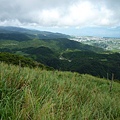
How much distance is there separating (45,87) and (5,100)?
135 cm

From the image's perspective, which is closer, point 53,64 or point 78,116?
point 78,116

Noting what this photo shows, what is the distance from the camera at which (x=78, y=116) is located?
13.6 ft

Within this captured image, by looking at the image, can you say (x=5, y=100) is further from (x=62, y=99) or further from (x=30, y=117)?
(x=62, y=99)

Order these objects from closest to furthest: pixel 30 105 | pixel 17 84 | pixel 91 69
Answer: pixel 30 105
pixel 17 84
pixel 91 69

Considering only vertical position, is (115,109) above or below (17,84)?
below

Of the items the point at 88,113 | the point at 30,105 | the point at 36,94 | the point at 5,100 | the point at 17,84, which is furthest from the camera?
the point at 17,84

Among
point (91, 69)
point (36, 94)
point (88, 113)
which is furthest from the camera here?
point (91, 69)

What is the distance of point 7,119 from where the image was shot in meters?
3.28

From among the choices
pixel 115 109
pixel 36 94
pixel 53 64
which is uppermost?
pixel 36 94

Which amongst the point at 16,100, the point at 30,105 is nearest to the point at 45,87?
the point at 16,100

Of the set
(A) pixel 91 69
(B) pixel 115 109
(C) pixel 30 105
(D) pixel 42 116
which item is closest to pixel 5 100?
(C) pixel 30 105

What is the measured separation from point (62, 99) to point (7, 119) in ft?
6.09

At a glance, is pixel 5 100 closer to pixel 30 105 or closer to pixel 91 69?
pixel 30 105

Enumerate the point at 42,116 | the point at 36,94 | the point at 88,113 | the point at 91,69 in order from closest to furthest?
the point at 42,116, the point at 88,113, the point at 36,94, the point at 91,69
